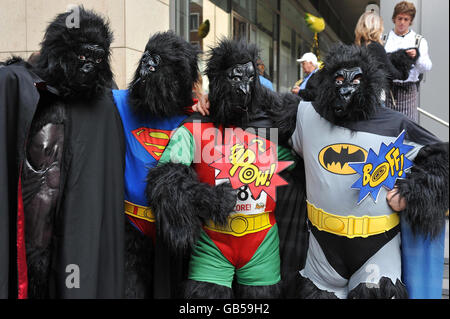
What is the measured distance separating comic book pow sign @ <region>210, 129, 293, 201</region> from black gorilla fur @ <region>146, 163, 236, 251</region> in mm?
144

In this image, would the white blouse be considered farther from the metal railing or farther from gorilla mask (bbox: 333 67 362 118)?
gorilla mask (bbox: 333 67 362 118)

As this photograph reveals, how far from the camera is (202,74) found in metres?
2.48

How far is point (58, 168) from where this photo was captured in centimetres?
222

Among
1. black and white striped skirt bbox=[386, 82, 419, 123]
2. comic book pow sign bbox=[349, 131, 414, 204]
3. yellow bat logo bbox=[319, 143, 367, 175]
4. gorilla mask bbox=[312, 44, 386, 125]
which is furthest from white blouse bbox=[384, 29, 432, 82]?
yellow bat logo bbox=[319, 143, 367, 175]

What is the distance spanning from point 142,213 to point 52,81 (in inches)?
32.0

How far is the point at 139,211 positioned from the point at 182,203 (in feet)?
1.25

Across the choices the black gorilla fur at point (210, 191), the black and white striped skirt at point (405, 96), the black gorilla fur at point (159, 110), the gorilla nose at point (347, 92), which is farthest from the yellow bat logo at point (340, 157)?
the black and white striped skirt at point (405, 96)

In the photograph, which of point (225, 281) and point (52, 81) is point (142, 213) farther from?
point (52, 81)

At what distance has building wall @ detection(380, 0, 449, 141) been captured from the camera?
14.1 feet

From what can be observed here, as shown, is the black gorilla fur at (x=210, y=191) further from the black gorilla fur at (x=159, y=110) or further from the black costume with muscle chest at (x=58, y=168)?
the black costume with muscle chest at (x=58, y=168)

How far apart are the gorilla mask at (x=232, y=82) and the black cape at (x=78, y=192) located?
55 centimetres

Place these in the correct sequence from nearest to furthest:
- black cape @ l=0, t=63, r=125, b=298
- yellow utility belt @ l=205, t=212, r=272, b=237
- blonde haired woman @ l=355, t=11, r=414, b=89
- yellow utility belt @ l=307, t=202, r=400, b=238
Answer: black cape @ l=0, t=63, r=125, b=298 < yellow utility belt @ l=307, t=202, r=400, b=238 < yellow utility belt @ l=205, t=212, r=272, b=237 < blonde haired woman @ l=355, t=11, r=414, b=89

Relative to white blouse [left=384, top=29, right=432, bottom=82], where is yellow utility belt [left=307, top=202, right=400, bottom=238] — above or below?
below
